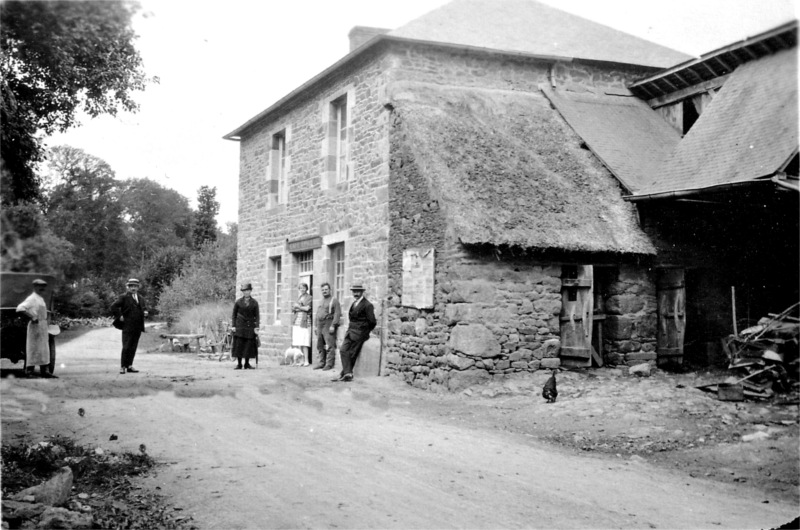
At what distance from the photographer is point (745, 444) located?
6.83 m

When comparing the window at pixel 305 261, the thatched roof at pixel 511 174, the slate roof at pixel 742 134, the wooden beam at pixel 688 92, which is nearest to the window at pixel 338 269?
the window at pixel 305 261

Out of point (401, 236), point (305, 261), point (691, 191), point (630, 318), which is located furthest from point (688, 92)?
point (305, 261)

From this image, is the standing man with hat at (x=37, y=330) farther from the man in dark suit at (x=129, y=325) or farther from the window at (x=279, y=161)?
the window at (x=279, y=161)

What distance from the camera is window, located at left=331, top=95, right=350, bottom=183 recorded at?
574 inches

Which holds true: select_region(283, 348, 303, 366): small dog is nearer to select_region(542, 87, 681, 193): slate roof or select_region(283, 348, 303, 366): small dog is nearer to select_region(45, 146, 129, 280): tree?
select_region(542, 87, 681, 193): slate roof

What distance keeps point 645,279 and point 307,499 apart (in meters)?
8.63

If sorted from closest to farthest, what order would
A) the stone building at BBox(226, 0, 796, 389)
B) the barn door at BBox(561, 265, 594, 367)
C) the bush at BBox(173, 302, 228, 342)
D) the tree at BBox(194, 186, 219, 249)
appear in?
1. the tree at BBox(194, 186, 219, 249)
2. the stone building at BBox(226, 0, 796, 389)
3. the barn door at BBox(561, 265, 594, 367)
4. the bush at BBox(173, 302, 228, 342)

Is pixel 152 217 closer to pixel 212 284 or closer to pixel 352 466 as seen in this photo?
pixel 352 466

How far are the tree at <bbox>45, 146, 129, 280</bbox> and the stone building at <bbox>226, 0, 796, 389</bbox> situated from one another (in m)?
6.17

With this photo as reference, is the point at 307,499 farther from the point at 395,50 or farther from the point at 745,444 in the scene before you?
the point at 395,50

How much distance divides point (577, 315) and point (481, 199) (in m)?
2.47

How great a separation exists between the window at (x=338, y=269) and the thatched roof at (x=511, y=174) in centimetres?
360

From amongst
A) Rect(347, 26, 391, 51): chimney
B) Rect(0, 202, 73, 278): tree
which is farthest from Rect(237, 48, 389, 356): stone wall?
Rect(0, 202, 73, 278): tree

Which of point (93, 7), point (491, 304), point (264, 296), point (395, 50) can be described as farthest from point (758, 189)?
point (264, 296)
